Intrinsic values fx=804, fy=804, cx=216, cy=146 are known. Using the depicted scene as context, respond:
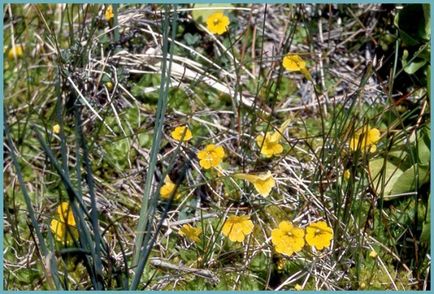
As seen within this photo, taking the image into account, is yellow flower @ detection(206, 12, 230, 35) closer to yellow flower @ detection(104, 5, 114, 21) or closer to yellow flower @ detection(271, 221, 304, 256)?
yellow flower @ detection(104, 5, 114, 21)

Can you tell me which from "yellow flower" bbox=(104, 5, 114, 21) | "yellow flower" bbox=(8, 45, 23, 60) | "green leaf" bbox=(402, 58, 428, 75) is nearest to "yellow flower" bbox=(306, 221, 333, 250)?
"green leaf" bbox=(402, 58, 428, 75)

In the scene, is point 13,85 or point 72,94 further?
point 13,85

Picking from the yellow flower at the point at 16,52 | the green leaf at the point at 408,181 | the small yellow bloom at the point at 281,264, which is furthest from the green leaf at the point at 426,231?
the yellow flower at the point at 16,52

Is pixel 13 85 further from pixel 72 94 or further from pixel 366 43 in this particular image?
pixel 366 43

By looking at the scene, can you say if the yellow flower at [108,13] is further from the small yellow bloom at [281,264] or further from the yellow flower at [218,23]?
the small yellow bloom at [281,264]

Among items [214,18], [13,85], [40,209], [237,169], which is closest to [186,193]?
[237,169]

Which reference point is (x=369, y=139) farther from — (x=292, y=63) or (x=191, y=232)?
(x=191, y=232)
